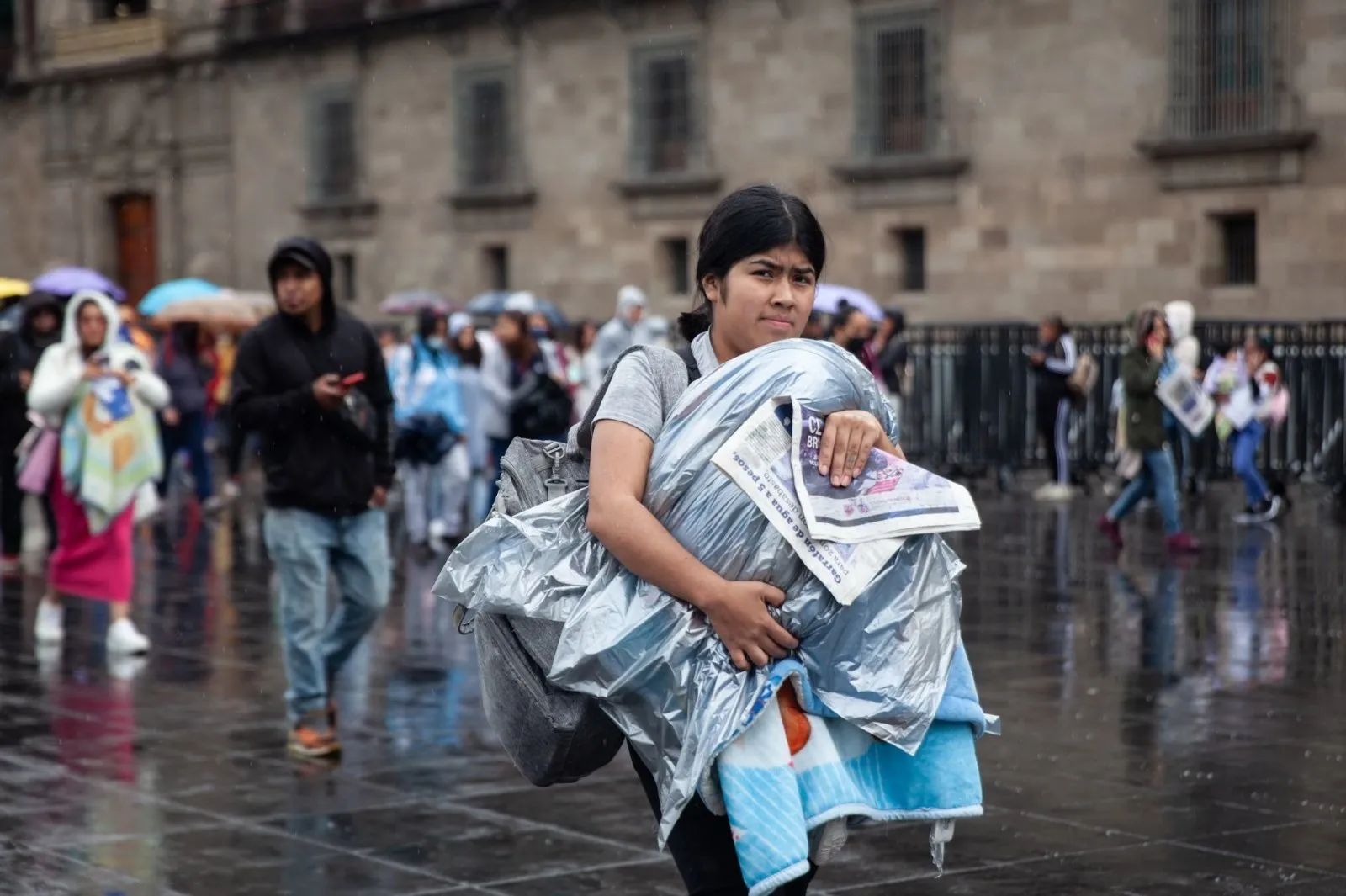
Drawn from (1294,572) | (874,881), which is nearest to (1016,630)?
(1294,572)

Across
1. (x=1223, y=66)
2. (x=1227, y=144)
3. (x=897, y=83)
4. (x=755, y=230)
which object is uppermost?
(x=897, y=83)

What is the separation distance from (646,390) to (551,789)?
3529mm

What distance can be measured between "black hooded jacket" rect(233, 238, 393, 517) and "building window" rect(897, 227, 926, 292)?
69.7 ft

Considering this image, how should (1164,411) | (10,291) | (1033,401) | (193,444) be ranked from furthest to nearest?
(1033,401) → (10,291) → (1164,411) → (193,444)

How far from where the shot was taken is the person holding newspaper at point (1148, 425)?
15500 millimetres

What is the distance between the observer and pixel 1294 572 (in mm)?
14156

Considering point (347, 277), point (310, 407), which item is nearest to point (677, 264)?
point (347, 277)

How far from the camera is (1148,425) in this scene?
15703mm

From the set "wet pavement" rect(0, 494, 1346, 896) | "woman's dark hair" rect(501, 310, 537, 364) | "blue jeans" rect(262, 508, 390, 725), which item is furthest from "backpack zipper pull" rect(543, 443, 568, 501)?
"woman's dark hair" rect(501, 310, 537, 364)

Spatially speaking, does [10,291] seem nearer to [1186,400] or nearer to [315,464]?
[1186,400]

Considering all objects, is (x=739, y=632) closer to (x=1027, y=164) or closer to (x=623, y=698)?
(x=623, y=698)

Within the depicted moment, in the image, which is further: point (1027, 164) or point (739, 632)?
point (1027, 164)

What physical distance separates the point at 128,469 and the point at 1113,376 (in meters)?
12.7

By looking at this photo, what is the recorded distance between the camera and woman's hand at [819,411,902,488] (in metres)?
3.82
